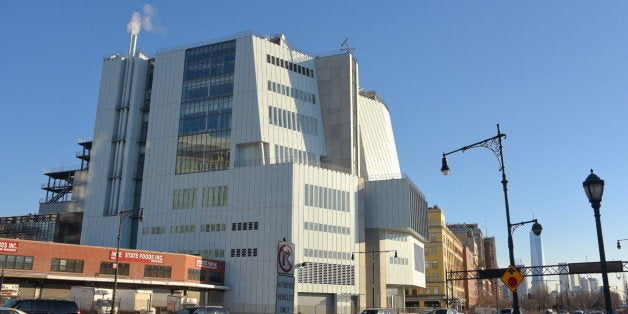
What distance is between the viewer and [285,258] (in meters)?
11.5

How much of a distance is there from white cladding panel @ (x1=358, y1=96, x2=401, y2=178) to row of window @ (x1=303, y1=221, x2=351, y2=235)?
16555 mm

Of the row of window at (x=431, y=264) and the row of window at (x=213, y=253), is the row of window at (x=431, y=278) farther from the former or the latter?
the row of window at (x=213, y=253)

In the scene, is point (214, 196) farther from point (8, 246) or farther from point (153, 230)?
point (8, 246)

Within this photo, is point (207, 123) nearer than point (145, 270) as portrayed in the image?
No

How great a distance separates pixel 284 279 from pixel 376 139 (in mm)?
95632

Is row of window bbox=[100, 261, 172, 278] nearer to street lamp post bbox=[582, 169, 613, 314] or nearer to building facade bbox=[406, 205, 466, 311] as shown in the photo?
street lamp post bbox=[582, 169, 613, 314]

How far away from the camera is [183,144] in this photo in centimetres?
9031

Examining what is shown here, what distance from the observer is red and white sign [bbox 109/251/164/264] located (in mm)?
66488

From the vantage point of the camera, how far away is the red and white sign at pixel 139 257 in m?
66.5

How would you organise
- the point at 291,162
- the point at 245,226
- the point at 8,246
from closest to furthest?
the point at 8,246
the point at 245,226
the point at 291,162

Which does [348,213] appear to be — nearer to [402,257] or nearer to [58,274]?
[402,257]

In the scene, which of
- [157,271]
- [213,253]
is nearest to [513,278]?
[157,271]

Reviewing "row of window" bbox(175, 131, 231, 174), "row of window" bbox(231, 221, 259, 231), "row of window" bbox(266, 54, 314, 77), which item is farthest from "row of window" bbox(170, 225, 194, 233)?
"row of window" bbox(266, 54, 314, 77)

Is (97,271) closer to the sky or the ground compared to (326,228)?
closer to the ground
